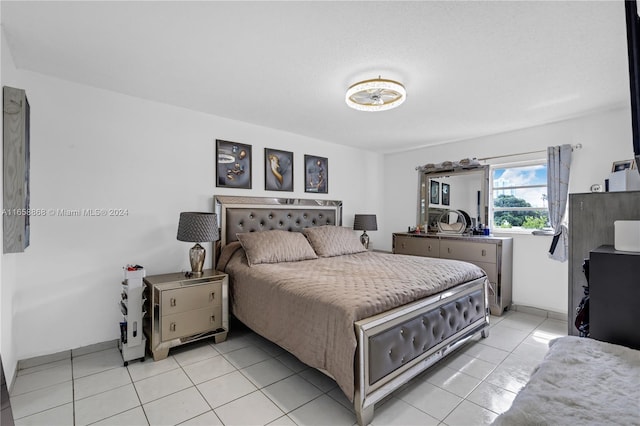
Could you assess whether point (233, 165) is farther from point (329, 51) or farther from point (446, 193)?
point (446, 193)

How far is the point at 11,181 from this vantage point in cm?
179

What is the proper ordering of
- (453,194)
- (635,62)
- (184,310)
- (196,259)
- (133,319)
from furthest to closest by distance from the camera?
(453,194) < (196,259) < (184,310) < (133,319) < (635,62)

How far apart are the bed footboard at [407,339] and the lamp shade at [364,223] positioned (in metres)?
1.93

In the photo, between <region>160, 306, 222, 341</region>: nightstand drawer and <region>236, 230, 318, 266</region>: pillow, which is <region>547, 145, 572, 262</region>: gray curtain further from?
<region>160, 306, 222, 341</region>: nightstand drawer

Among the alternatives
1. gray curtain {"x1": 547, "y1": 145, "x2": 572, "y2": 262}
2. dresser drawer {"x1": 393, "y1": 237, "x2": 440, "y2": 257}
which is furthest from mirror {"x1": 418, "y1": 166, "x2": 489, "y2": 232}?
gray curtain {"x1": 547, "y1": 145, "x2": 572, "y2": 262}

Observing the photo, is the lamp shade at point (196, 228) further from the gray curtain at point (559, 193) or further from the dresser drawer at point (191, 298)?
the gray curtain at point (559, 193)

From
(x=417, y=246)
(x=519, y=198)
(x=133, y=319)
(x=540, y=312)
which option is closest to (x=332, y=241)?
(x=417, y=246)

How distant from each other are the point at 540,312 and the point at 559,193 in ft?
4.72

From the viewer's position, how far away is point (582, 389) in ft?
2.51

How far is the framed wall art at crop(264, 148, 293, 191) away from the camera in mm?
3664

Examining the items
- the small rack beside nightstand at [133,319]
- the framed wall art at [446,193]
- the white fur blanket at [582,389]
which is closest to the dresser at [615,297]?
the white fur blanket at [582,389]

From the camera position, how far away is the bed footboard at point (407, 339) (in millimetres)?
1649

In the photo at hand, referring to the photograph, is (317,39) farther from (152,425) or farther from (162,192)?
(152,425)

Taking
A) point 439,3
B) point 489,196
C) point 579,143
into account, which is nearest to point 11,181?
point 439,3
